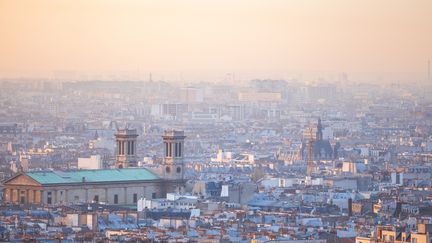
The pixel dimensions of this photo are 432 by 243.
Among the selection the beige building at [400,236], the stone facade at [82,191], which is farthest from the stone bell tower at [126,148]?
the beige building at [400,236]

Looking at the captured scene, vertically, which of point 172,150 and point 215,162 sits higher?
point 172,150

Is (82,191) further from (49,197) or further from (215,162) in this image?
(215,162)

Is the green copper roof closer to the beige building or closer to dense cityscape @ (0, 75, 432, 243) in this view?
dense cityscape @ (0, 75, 432, 243)

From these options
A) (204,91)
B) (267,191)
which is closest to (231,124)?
(204,91)

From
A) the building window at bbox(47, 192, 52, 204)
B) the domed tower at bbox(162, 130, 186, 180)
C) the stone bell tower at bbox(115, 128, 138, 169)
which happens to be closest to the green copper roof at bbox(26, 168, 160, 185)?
the building window at bbox(47, 192, 52, 204)

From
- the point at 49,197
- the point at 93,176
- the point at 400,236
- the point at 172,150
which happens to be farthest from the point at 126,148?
the point at 400,236

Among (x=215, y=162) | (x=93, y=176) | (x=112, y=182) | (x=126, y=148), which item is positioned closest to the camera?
(x=112, y=182)

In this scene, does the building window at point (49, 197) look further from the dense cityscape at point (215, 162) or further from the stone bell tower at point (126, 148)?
the stone bell tower at point (126, 148)

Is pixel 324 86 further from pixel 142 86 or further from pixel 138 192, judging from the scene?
pixel 138 192
